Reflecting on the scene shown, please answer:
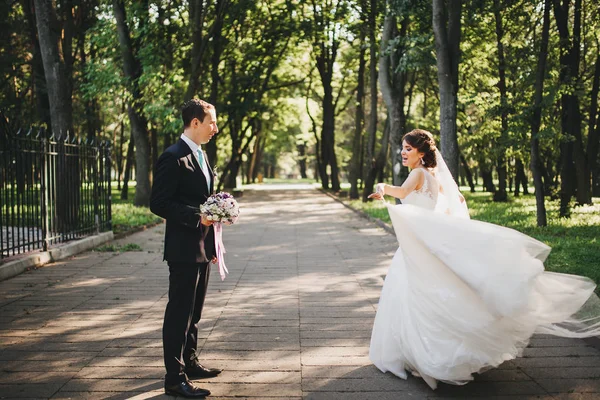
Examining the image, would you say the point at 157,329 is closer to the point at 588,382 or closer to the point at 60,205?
the point at 588,382

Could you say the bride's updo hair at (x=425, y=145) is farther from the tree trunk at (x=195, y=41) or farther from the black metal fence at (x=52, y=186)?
the tree trunk at (x=195, y=41)

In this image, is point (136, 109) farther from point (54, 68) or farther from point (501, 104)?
point (501, 104)

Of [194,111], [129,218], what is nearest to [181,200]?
[194,111]

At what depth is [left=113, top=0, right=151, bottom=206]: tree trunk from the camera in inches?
813

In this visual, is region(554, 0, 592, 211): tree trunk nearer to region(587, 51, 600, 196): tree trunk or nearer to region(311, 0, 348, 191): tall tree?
region(587, 51, 600, 196): tree trunk

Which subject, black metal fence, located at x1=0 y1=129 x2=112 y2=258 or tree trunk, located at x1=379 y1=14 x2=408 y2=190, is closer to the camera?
black metal fence, located at x1=0 y1=129 x2=112 y2=258

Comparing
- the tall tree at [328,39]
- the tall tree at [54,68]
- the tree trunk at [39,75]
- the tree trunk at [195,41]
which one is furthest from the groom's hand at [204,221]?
the tall tree at [328,39]

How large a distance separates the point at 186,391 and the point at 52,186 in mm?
8839

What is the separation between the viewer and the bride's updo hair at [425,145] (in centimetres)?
529

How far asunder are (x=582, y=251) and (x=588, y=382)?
6.62 metres

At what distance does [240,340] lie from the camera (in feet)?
20.0

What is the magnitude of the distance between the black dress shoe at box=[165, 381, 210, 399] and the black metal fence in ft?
19.9

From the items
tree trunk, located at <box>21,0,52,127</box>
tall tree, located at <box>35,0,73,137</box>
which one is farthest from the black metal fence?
tree trunk, located at <box>21,0,52,127</box>

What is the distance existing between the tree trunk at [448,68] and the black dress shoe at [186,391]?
9.24m
